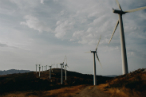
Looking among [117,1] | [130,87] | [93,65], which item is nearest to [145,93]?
[130,87]

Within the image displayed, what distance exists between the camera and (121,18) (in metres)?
26.8

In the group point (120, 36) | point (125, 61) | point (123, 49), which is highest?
point (120, 36)

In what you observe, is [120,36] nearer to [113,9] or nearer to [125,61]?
[125,61]

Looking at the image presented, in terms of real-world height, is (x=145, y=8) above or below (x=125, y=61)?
above

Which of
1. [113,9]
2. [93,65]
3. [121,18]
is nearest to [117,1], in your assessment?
[113,9]

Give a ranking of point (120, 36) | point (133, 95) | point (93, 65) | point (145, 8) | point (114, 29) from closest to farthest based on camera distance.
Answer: point (133, 95) < point (145, 8) < point (120, 36) < point (114, 29) < point (93, 65)

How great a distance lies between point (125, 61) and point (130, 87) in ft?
25.4

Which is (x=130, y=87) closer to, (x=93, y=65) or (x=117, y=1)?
(x=117, y=1)

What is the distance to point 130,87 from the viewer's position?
16.0 m

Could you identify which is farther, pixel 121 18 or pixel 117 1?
pixel 117 1

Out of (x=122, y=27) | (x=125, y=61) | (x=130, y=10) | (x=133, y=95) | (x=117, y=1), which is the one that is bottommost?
(x=133, y=95)

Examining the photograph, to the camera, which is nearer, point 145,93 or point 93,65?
point 145,93

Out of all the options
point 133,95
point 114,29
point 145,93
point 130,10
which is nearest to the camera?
point 145,93

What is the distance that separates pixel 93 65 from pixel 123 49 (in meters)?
23.8
